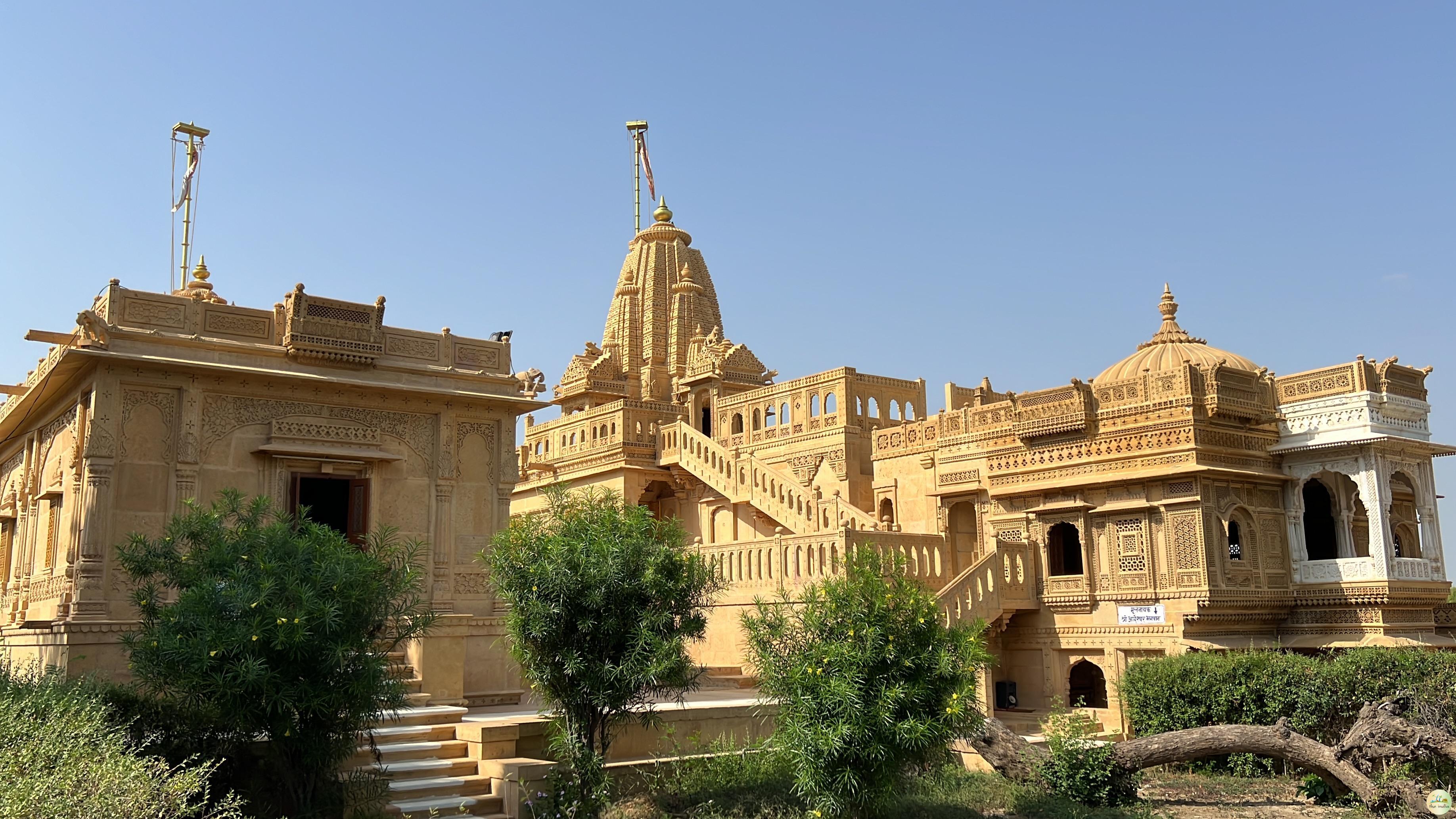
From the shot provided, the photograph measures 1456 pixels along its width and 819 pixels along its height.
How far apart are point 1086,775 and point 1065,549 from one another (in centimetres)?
930

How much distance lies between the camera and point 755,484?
88.2ft

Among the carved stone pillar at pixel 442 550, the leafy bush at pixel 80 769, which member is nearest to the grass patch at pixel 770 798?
the leafy bush at pixel 80 769

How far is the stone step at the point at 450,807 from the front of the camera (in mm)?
12164

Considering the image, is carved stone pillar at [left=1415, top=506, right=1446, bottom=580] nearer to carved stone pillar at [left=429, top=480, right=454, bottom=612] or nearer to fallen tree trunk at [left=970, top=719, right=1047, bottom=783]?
fallen tree trunk at [left=970, top=719, right=1047, bottom=783]

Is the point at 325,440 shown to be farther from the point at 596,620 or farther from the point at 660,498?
the point at 660,498

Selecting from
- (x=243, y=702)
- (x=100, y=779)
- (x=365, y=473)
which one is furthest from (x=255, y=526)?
(x=365, y=473)

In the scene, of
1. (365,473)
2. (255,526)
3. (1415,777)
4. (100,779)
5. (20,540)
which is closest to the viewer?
(100,779)

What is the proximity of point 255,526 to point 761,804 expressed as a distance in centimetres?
606

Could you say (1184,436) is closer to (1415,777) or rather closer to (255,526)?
(1415,777)

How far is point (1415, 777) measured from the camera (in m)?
13.4

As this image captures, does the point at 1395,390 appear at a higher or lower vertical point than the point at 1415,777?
higher

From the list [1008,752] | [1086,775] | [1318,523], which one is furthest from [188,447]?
[1318,523]

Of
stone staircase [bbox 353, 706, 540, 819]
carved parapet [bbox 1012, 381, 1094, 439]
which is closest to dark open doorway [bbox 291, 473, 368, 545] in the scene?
stone staircase [bbox 353, 706, 540, 819]

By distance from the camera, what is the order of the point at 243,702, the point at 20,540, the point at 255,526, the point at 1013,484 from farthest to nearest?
the point at 1013,484 → the point at 20,540 → the point at 255,526 → the point at 243,702
